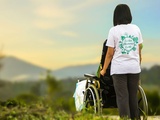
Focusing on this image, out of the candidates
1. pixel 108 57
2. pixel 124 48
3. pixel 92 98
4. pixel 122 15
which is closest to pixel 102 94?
pixel 92 98

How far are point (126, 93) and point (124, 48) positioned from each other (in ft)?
2.14

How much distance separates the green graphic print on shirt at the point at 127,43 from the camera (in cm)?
670

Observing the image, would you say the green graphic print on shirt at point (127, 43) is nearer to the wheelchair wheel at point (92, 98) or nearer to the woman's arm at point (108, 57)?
the woman's arm at point (108, 57)

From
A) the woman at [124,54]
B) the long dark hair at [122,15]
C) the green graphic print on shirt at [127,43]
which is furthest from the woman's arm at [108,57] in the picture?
the long dark hair at [122,15]

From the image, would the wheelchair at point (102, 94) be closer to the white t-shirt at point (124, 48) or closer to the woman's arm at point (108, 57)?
the woman's arm at point (108, 57)

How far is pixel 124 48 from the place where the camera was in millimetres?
6711

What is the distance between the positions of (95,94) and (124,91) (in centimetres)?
56

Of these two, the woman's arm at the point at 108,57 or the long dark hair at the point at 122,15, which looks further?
the long dark hair at the point at 122,15

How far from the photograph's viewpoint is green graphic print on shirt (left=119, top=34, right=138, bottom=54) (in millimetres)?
6699

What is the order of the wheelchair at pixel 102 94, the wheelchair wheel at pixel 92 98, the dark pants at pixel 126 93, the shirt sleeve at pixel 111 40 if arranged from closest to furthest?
1. the shirt sleeve at pixel 111 40
2. the dark pants at pixel 126 93
3. the wheelchair wheel at pixel 92 98
4. the wheelchair at pixel 102 94

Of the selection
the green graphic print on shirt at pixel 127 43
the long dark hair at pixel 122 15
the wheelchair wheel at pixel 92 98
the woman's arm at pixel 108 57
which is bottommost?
the wheelchair wheel at pixel 92 98

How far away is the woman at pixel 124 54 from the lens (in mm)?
6707

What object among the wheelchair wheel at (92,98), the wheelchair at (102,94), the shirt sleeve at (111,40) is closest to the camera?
the shirt sleeve at (111,40)

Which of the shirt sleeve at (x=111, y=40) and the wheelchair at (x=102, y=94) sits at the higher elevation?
the shirt sleeve at (x=111, y=40)
